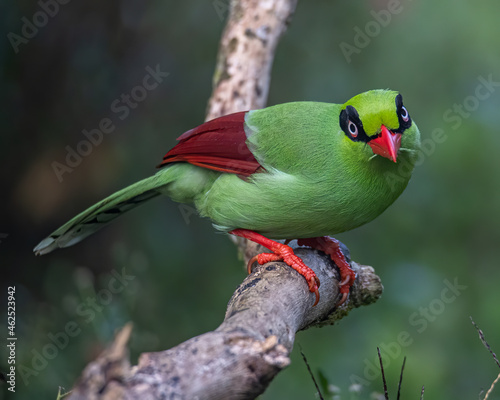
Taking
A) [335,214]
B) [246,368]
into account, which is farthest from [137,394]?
[335,214]

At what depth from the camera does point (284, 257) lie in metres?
2.96

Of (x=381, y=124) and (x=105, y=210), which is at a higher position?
(x=105, y=210)

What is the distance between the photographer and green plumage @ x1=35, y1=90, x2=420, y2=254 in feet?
9.13

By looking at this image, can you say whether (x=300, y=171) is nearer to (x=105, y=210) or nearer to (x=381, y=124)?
(x=381, y=124)

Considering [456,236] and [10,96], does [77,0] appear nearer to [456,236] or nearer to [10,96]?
[10,96]

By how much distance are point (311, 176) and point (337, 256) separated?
1.81ft

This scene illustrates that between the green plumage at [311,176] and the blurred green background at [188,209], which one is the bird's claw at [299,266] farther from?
A: the blurred green background at [188,209]

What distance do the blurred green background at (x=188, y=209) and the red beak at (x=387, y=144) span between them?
2.33 m

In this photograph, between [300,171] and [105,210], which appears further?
[105,210]

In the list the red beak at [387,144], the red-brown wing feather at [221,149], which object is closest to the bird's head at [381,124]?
the red beak at [387,144]

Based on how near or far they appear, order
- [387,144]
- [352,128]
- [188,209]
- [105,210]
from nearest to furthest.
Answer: [387,144]
[352,128]
[105,210]
[188,209]

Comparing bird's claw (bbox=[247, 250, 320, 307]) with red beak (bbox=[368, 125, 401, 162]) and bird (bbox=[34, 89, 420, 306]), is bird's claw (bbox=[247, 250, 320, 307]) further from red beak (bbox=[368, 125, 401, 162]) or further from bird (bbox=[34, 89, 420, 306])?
red beak (bbox=[368, 125, 401, 162])

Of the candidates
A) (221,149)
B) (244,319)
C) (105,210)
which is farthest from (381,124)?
(105,210)

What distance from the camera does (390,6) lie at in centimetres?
562
